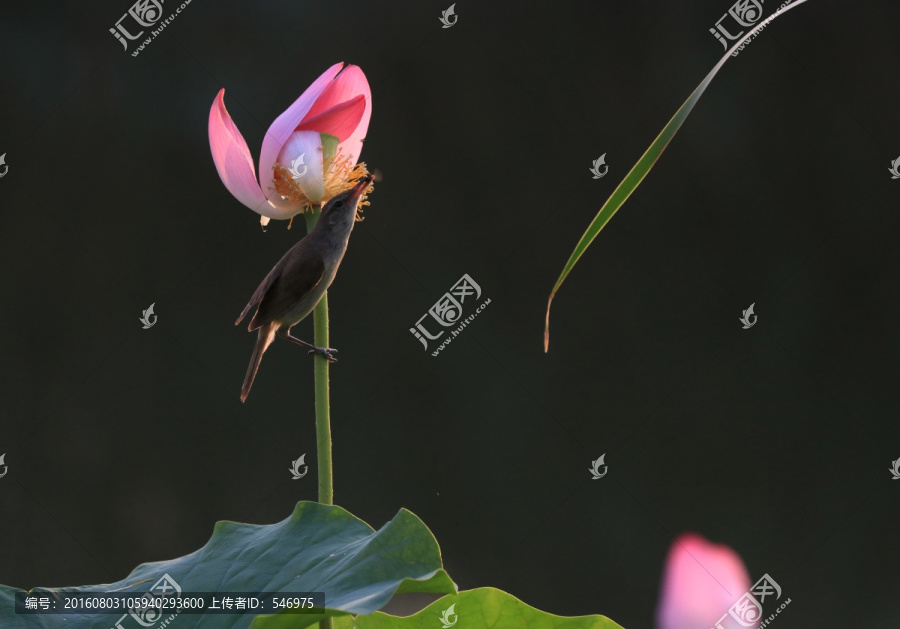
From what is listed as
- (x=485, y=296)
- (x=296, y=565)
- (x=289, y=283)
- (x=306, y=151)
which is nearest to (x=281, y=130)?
(x=306, y=151)

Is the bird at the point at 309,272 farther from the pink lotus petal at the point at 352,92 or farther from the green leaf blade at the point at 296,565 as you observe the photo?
the green leaf blade at the point at 296,565

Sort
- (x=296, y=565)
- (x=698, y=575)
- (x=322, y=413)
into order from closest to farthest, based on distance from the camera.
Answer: (x=322, y=413) → (x=296, y=565) → (x=698, y=575)

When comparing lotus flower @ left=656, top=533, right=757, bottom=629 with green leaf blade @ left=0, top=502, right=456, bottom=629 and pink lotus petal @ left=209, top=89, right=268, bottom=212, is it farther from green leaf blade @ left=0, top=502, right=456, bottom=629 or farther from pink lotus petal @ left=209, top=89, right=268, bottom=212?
pink lotus petal @ left=209, top=89, right=268, bottom=212

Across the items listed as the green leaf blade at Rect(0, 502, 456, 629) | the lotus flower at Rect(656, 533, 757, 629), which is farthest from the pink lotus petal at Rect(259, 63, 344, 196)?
the lotus flower at Rect(656, 533, 757, 629)

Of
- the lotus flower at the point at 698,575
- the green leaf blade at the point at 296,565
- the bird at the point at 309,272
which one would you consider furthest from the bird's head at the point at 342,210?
the lotus flower at the point at 698,575

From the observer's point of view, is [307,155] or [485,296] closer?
[307,155]

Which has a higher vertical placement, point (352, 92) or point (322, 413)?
point (352, 92)

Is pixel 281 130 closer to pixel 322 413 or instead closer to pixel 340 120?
pixel 340 120

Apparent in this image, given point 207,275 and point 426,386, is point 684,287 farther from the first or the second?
point 207,275
